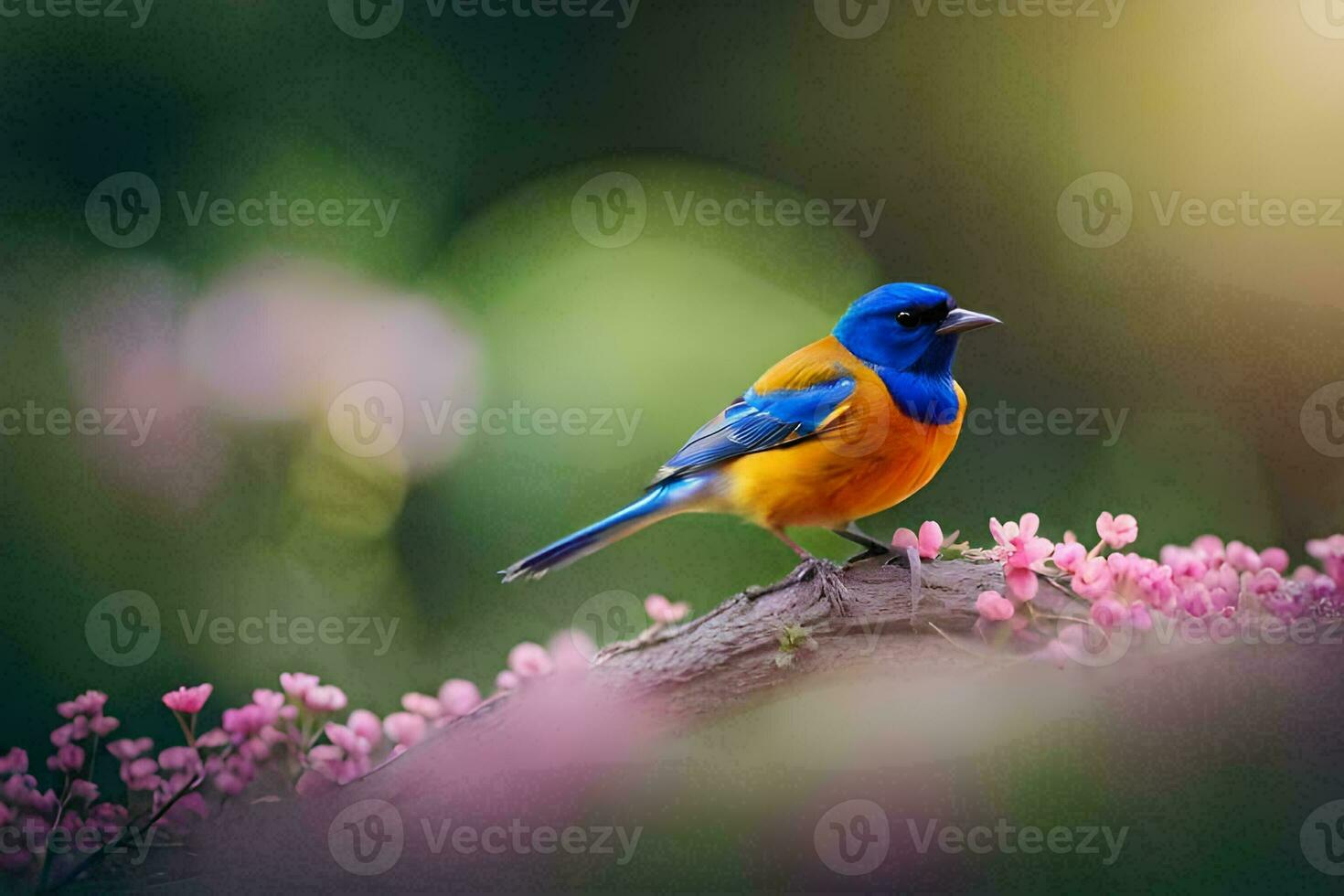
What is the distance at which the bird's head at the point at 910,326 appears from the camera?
1.53 m

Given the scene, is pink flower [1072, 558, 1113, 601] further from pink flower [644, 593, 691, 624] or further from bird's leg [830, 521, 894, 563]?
pink flower [644, 593, 691, 624]

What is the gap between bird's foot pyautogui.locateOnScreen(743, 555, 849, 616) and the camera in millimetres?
1354

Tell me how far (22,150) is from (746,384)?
1.28 metres

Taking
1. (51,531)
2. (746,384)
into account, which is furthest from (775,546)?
(51,531)

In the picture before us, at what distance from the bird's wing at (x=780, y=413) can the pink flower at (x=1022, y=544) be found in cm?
27

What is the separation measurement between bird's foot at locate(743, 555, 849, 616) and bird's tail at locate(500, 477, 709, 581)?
8.6 inches

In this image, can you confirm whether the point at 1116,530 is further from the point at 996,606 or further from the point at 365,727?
the point at 365,727

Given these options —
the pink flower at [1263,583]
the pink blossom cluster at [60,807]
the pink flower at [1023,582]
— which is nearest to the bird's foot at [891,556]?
the pink flower at [1023,582]

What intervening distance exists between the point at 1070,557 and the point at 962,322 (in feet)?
1.10

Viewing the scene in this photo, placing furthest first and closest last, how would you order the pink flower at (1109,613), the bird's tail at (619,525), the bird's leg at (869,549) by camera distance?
1. the bird's tail at (619,525)
2. the bird's leg at (869,549)
3. the pink flower at (1109,613)

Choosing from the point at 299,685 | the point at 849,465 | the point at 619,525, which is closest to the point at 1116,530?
the point at 849,465

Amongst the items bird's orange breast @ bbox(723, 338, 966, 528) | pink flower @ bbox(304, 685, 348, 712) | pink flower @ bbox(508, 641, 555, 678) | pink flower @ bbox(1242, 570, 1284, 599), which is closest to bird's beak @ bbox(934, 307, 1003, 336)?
bird's orange breast @ bbox(723, 338, 966, 528)

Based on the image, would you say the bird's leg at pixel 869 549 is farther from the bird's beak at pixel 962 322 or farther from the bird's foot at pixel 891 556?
the bird's beak at pixel 962 322

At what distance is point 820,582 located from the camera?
1.36m
